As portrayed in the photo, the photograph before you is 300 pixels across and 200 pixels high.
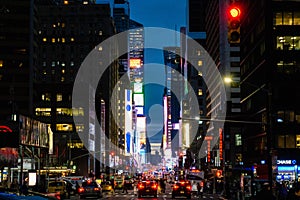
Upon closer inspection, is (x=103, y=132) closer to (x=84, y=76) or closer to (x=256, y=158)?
(x=84, y=76)

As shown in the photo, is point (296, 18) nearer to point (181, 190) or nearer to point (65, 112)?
point (181, 190)

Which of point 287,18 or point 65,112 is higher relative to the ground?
point 287,18

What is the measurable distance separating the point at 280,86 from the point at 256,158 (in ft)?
49.7

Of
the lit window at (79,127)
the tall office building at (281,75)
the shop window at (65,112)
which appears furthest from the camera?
the shop window at (65,112)

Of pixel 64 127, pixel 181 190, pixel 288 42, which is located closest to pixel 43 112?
pixel 64 127

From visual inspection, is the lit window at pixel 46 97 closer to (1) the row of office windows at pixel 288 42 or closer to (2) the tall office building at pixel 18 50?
(2) the tall office building at pixel 18 50

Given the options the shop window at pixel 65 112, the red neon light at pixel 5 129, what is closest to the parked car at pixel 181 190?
the red neon light at pixel 5 129

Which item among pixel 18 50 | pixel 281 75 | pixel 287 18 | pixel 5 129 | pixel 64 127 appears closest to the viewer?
pixel 5 129

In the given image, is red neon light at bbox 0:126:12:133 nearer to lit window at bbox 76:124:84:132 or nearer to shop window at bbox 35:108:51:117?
lit window at bbox 76:124:84:132

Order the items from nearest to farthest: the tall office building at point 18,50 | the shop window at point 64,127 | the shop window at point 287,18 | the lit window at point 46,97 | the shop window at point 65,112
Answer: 1. the shop window at point 287,18
2. the tall office building at point 18,50
3. the shop window at point 64,127
4. the shop window at point 65,112
5. the lit window at point 46,97

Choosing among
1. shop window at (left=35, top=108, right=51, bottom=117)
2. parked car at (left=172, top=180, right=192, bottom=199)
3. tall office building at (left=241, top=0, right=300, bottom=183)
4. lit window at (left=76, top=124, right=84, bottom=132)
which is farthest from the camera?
shop window at (left=35, top=108, right=51, bottom=117)

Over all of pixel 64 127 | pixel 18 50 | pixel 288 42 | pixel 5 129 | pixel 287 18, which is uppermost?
pixel 18 50

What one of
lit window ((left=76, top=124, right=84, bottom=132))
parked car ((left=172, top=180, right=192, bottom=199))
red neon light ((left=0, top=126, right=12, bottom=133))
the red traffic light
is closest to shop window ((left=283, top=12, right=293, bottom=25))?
parked car ((left=172, top=180, right=192, bottom=199))

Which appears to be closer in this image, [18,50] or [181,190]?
[181,190]
